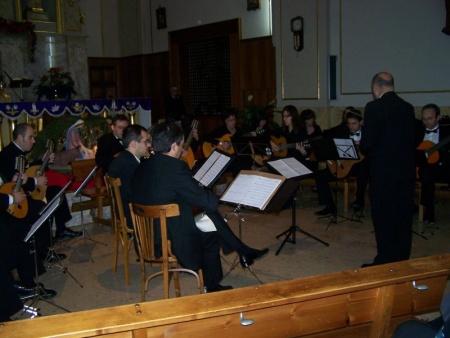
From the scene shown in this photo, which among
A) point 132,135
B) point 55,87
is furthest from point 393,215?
point 55,87

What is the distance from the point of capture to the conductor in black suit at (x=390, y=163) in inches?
158

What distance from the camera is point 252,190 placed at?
12.5 ft

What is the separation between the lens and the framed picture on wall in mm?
10148

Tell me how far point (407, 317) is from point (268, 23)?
8637 mm

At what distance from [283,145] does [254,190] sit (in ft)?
9.67

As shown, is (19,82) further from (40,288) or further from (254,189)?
(254,189)

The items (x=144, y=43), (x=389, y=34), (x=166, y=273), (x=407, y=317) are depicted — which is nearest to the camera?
(x=407, y=317)

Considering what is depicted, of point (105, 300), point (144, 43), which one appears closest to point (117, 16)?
point (144, 43)

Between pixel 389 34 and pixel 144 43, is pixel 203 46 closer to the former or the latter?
pixel 144 43

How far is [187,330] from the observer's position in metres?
1.93

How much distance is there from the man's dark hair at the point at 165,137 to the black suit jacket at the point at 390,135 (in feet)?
5.22

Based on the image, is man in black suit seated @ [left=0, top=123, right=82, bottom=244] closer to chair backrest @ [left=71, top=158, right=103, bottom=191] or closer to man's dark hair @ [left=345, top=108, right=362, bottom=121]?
chair backrest @ [left=71, top=158, right=103, bottom=191]

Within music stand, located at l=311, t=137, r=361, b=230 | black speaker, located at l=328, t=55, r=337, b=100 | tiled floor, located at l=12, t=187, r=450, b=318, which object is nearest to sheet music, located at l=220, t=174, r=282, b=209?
tiled floor, located at l=12, t=187, r=450, b=318

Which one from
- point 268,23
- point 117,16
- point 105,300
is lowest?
point 105,300
